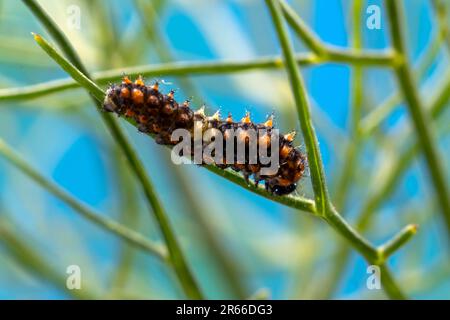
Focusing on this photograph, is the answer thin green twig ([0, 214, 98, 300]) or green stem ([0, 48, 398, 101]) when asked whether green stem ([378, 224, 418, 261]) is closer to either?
green stem ([0, 48, 398, 101])

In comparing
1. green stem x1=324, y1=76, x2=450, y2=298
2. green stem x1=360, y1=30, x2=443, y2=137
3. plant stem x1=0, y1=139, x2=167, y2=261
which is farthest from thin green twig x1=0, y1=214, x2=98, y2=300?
green stem x1=360, y1=30, x2=443, y2=137

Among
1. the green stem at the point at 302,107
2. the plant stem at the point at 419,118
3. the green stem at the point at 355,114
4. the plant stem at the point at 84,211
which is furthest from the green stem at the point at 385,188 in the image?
the green stem at the point at 302,107

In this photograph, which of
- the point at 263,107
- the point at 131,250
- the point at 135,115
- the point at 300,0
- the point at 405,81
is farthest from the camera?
the point at 263,107

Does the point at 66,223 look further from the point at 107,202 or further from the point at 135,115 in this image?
the point at 135,115

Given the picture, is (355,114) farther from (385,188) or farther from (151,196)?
(151,196)

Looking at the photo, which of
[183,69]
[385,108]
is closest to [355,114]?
[385,108]

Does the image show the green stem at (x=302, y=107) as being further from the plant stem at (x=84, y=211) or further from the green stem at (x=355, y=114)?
the green stem at (x=355, y=114)

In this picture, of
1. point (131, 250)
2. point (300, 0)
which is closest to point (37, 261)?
point (131, 250)
